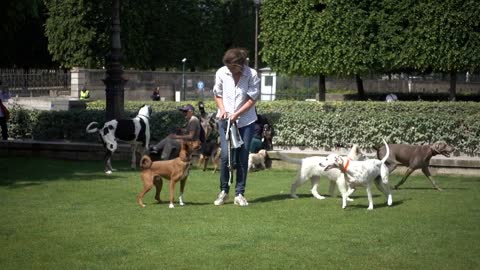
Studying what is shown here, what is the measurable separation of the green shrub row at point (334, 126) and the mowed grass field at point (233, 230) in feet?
12.1

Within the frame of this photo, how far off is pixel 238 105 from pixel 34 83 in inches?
1448

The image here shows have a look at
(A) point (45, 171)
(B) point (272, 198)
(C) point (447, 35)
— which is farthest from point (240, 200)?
(C) point (447, 35)

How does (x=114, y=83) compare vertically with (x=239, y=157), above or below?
above

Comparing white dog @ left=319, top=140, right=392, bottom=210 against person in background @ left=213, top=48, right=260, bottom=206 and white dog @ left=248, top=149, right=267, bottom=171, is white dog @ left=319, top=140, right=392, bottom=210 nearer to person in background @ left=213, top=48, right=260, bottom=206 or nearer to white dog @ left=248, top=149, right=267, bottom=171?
person in background @ left=213, top=48, right=260, bottom=206

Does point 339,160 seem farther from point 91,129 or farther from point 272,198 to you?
point 91,129

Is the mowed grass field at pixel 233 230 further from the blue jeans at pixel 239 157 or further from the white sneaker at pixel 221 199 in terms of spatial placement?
the blue jeans at pixel 239 157

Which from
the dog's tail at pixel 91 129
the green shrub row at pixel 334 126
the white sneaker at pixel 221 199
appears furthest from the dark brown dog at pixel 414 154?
the dog's tail at pixel 91 129

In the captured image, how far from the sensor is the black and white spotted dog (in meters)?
14.8

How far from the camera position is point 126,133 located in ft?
50.1

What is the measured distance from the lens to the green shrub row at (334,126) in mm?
16188

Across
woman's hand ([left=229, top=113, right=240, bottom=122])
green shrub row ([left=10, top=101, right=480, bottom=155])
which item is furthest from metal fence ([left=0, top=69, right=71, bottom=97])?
woman's hand ([left=229, top=113, right=240, bottom=122])

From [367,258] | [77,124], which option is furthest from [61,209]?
[77,124]

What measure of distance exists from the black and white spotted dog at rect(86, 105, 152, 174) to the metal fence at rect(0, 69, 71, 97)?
93.7ft

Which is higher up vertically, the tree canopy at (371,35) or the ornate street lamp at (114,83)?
the tree canopy at (371,35)
